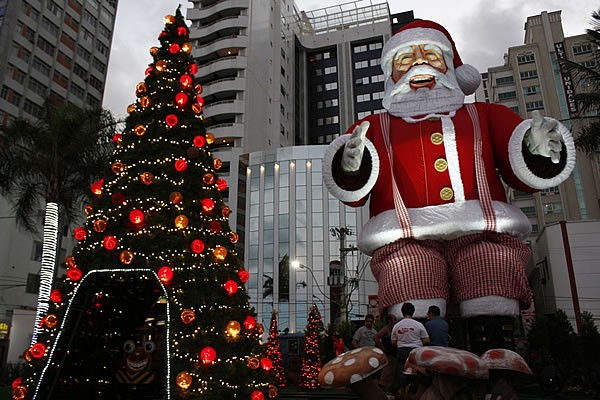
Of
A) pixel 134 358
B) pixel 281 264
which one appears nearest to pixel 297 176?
pixel 281 264

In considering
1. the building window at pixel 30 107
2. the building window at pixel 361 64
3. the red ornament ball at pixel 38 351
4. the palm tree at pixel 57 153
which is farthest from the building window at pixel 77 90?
the red ornament ball at pixel 38 351

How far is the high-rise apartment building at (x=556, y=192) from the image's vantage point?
1784cm

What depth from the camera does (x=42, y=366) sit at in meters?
4.96

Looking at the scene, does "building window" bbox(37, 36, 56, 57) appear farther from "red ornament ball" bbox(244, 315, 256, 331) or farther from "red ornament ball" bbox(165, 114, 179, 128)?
"red ornament ball" bbox(244, 315, 256, 331)

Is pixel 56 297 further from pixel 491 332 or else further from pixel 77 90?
pixel 77 90

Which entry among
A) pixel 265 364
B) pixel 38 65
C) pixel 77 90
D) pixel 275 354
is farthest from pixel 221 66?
pixel 265 364

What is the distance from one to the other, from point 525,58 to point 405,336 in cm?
4707

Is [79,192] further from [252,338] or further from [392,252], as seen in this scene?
[392,252]

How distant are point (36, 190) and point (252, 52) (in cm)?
3365

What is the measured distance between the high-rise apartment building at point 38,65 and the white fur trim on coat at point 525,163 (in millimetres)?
23789

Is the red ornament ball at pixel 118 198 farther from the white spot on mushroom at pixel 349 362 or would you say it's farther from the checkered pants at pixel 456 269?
the white spot on mushroom at pixel 349 362

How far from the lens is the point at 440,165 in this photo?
4.84 m


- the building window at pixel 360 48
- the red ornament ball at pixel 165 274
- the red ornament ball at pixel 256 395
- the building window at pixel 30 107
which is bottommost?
the red ornament ball at pixel 256 395

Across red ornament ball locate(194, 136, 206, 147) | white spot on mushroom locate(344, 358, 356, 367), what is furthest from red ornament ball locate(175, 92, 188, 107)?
white spot on mushroom locate(344, 358, 356, 367)
